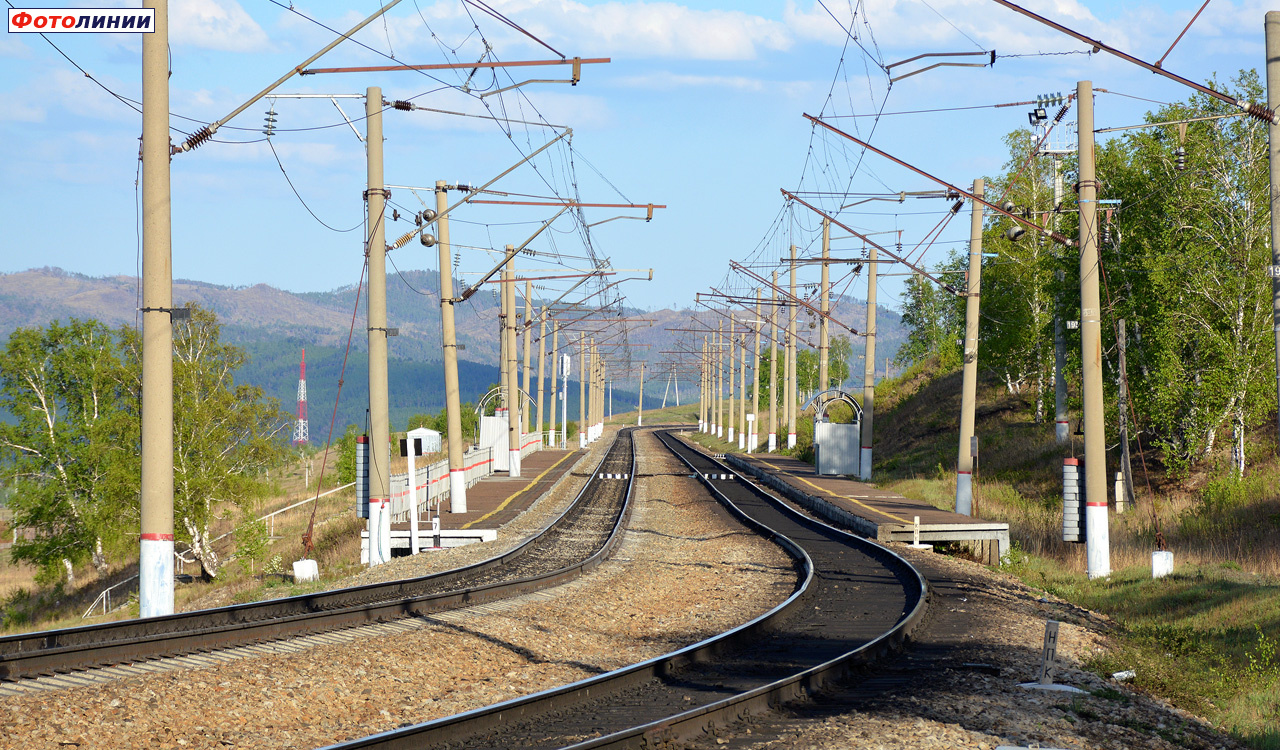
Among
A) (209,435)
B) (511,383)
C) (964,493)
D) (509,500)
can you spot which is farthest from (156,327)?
(209,435)

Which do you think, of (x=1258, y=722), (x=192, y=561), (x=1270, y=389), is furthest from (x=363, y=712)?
(x=192, y=561)

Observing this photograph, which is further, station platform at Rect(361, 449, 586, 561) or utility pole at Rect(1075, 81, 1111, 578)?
station platform at Rect(361, 449, 586, 561)

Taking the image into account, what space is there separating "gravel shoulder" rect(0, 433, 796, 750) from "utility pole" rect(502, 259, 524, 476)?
23.5 metres

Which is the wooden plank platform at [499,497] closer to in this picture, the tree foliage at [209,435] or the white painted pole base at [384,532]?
the white painted pole base at [384,532]

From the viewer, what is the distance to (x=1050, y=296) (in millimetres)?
46656

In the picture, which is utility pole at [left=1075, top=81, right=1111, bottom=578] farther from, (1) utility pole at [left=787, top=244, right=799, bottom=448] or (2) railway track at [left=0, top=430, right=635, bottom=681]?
(1) utility pole at [left=787, top=244, right=799, bottom=448]

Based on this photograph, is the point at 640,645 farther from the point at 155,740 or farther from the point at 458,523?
the point at 458,523

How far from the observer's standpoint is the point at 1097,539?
19.2 meters

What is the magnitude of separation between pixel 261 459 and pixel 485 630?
155 ft

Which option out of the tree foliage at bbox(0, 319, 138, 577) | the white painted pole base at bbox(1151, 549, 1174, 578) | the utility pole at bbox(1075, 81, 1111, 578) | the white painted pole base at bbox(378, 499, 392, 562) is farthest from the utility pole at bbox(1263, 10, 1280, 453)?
the tree foliage at bbox(0, 319, 138, 577)

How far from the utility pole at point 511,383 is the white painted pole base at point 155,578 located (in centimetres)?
2781

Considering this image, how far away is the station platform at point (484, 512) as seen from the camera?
77.5ft

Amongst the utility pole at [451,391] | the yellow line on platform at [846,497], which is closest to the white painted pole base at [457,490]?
the utility pole at [451,391]

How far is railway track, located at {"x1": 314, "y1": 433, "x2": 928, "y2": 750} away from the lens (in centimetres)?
776
